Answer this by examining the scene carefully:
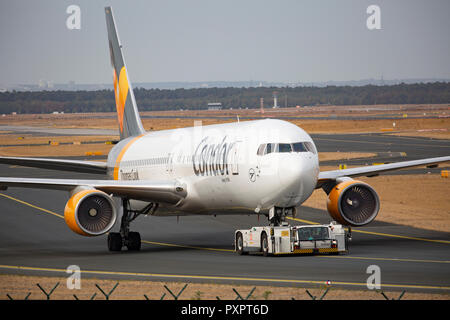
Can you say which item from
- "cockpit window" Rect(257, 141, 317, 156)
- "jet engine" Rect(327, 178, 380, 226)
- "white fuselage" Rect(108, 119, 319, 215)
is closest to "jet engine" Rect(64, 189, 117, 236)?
"white fuselage" Rect(108, 119, 319, 215)

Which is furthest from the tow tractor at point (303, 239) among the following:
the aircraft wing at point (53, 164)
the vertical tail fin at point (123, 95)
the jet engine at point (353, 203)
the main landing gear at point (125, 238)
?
the vertical tail fin at point (123, 95)

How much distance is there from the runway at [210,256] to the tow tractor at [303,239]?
18.3 inches

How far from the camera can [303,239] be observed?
3600 centimetres

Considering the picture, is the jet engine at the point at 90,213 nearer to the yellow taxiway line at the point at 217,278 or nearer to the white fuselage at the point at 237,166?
the yellow taxiway line at the point at 217,278

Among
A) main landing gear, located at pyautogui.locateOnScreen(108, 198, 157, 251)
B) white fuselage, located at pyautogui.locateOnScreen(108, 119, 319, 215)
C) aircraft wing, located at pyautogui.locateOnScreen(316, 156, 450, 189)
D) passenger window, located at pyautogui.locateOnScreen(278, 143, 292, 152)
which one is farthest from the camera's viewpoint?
main landing gear, located at pyautogui.locateOnScreen(108, 198, 157, 251)

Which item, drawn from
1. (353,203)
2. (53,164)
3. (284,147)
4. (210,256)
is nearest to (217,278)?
(210,256)

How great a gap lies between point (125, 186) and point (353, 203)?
10.3m

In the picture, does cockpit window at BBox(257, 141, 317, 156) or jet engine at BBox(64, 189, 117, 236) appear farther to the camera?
jet engine at BBox(64, 189, 117, 236)

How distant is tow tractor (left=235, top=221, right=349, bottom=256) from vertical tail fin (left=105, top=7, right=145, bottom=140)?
18157 mm

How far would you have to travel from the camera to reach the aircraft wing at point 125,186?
38.6 meters

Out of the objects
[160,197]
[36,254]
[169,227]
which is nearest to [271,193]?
[160,197]

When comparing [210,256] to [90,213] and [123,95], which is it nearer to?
[90,213]

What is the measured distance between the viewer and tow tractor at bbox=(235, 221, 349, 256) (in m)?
35.7

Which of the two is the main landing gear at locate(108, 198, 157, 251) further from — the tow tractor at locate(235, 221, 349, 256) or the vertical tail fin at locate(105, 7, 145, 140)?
the vertical tail fin at locate(105, 7, 145, 140)
